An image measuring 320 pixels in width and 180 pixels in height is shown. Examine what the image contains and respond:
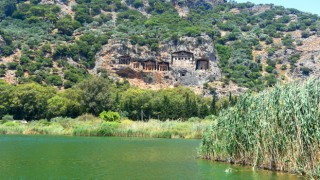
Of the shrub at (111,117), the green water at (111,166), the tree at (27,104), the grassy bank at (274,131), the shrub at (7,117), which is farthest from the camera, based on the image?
A: the tree at (27,104)

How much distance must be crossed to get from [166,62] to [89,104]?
43495mm

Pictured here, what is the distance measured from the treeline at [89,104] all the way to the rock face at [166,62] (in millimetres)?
30039

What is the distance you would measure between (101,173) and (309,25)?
503 ft

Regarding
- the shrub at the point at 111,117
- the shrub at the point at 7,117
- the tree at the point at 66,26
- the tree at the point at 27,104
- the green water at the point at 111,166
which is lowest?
Result: the green water at the point at 111,166

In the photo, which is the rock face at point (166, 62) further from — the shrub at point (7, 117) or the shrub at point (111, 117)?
the shrub at point (7, 117)

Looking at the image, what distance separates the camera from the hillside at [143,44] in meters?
109

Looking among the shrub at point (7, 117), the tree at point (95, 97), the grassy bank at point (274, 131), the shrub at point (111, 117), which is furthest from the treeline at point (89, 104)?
the grassy bank at point (274, 131)

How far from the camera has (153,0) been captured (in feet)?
574

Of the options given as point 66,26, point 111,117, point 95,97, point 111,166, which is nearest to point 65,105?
point 95,97

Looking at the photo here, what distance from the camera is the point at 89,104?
79.7 metres

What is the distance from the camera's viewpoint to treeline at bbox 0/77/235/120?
2950 inches

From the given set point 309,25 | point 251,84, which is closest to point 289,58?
point 251,84

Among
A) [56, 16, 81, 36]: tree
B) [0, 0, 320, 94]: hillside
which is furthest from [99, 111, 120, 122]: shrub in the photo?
[56, 16, 81, 36]: tree

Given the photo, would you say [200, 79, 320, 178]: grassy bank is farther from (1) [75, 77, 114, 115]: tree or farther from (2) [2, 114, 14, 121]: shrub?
(1) [75, 77, 114, 115]: tree
